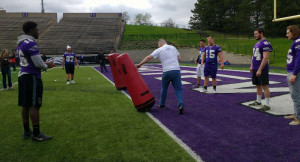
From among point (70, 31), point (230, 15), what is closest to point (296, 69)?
point (70, 31)

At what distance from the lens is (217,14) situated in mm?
71375

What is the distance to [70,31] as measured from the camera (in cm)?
5803

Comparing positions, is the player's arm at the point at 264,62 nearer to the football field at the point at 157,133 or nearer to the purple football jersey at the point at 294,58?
the purple football jersey at the point at 294,58

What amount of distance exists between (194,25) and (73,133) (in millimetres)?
75612

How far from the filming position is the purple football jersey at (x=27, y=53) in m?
4.05

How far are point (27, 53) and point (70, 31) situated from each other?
57.8 meters

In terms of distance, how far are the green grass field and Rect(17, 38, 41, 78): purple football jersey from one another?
4.24 ft

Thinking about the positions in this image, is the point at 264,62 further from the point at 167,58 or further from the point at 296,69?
the point at 167,58

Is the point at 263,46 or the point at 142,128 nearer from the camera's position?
the point at 142,128

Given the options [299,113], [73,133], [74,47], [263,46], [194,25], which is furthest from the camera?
[194,25]

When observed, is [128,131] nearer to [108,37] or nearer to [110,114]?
[110,114]

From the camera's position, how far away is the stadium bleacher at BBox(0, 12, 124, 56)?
47.2 meters

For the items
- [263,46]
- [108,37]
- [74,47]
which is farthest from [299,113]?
[108,37]

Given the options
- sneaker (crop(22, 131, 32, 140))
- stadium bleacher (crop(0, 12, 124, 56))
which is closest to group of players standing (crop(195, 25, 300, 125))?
sneaker (crop(22, 131, 32, 140))
